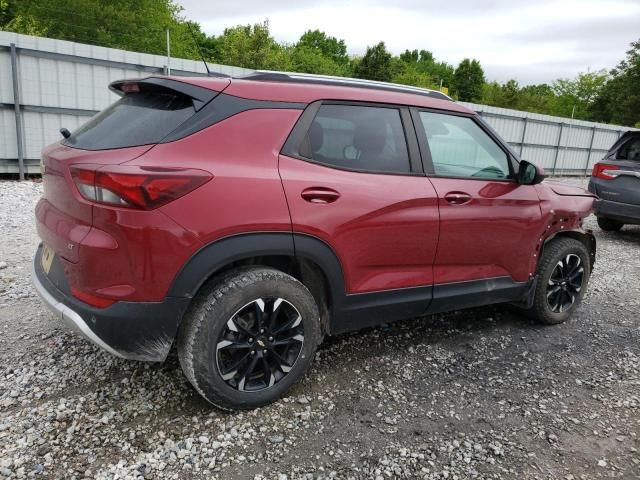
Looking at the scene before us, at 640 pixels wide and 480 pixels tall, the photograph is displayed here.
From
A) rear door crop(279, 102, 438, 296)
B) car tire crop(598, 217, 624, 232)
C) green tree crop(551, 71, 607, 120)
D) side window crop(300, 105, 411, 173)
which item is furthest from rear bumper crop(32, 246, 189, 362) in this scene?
green tree crop(551, 71, 607, 120)

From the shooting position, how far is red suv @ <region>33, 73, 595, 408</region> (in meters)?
2.24

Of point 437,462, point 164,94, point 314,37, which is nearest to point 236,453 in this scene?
point 437,462

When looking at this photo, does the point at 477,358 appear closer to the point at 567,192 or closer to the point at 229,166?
the point at 567,192

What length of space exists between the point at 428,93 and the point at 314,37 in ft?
232

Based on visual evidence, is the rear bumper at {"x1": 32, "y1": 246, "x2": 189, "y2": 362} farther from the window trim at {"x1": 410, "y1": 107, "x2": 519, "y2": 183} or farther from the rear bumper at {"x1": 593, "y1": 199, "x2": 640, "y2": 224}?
the rear bumper at {"x1": 593, "y1": 199, "x2": 640, "y2": 224}

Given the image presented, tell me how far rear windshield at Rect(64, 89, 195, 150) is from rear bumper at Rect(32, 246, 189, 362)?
0.77 meters

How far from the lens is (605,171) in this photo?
24.0 feet

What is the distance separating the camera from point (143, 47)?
30.3 meters

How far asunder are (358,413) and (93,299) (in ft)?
4.97

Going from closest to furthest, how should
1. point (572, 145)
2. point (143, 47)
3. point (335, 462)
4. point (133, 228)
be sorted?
1. point (133, 228)
2. point (335, 462)
3. point (572, 145)
4. point (143, 47)

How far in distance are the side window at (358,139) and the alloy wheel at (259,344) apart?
0.86m

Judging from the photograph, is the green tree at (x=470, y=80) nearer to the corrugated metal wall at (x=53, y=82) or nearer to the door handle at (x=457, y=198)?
the corrugated metal wall at (x=53, y=82)

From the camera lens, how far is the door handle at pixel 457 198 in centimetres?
310

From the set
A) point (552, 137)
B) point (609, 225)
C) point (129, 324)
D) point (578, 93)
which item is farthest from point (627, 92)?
→ point (129, 324)
